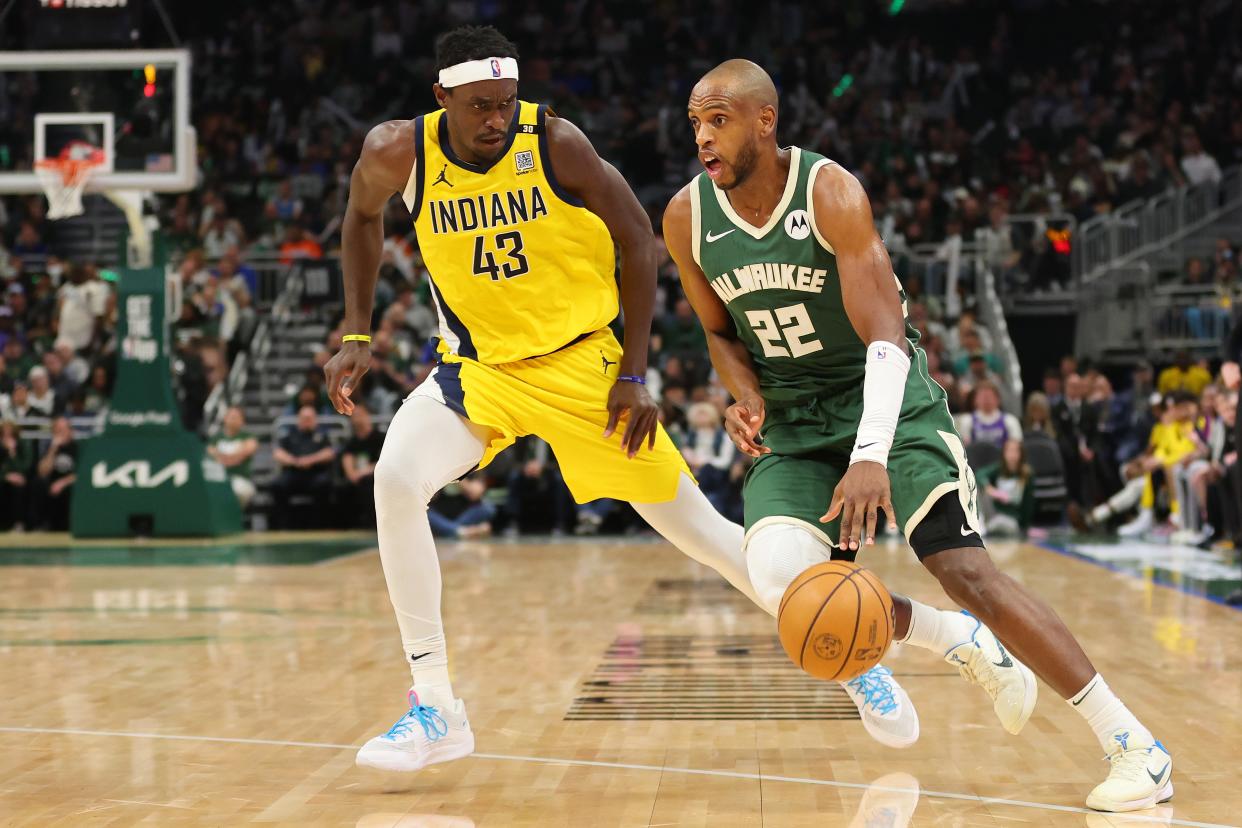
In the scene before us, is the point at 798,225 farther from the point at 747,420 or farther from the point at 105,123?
the point at 105,123

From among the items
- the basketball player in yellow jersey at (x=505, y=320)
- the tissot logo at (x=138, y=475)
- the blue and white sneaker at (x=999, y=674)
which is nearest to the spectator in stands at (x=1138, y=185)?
the tissot logo at (x=138, y=475)

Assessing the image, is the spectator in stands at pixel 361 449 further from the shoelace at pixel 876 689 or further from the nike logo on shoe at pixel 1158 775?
the nike logo on shoe at pixel 1158 775

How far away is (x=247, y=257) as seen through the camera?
771 inches

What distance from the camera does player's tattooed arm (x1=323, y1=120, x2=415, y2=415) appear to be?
185 inches

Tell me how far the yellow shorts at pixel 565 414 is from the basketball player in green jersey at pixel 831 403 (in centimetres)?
35

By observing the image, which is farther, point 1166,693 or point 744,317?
point 1166,693

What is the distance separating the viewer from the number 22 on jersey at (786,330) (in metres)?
4.36

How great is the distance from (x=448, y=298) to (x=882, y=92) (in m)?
19.9

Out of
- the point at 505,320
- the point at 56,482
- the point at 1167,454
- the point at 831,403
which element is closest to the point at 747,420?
the point at 831,403

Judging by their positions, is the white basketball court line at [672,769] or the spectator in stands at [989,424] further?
the spectator in stands at [989,424]

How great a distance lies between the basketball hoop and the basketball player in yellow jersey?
9211 millimetres

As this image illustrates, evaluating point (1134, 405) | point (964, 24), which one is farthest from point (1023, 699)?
point (964, 24)

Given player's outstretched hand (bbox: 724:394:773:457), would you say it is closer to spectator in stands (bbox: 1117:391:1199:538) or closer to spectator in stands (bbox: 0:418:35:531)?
spectator in stands (bbox: 1117:391:1199:538)

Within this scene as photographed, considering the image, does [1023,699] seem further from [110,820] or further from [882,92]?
[882,92]
